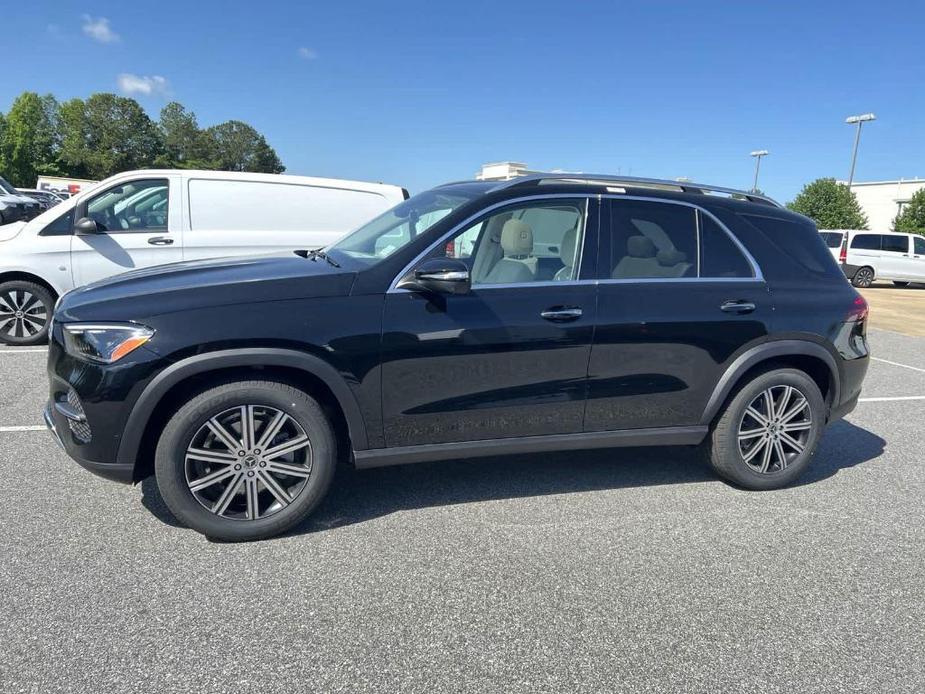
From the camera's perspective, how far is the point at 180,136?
397ft

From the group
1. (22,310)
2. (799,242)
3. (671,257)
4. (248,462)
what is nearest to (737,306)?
(671,257)

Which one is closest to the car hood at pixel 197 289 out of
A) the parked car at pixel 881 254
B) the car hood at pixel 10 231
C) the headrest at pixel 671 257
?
the headrest at pixel 671 257

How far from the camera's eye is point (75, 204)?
7.23 meters

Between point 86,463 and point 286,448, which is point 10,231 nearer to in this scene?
point 86,463

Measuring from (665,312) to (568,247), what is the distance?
0.64 metres

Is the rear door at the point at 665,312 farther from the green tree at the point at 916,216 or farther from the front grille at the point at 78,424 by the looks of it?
the green tree at the point at 916,216

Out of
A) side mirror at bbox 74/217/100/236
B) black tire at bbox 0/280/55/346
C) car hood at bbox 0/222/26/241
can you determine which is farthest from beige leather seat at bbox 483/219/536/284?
car hood at bbox 0/222/26/241

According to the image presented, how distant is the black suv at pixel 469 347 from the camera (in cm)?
307

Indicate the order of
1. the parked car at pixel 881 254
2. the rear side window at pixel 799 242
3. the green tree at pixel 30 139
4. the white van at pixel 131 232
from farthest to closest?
1. the green tree at pixel 30 139
2. the parked car at pixel 881 254
3. the white van at pixel 131 232
4. the rear side window at pixel 799 242

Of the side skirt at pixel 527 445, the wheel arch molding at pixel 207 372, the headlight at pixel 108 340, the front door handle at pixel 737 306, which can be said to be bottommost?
the side skirt at pixel 527 445

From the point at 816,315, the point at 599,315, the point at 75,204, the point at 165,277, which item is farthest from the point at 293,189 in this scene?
the point at 816,315

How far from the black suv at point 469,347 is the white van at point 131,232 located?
13.0 feet

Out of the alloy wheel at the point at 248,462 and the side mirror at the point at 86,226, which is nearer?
the alloy wheel at the point at 248,462

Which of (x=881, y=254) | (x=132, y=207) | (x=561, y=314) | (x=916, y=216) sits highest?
(x=916, y=216)
